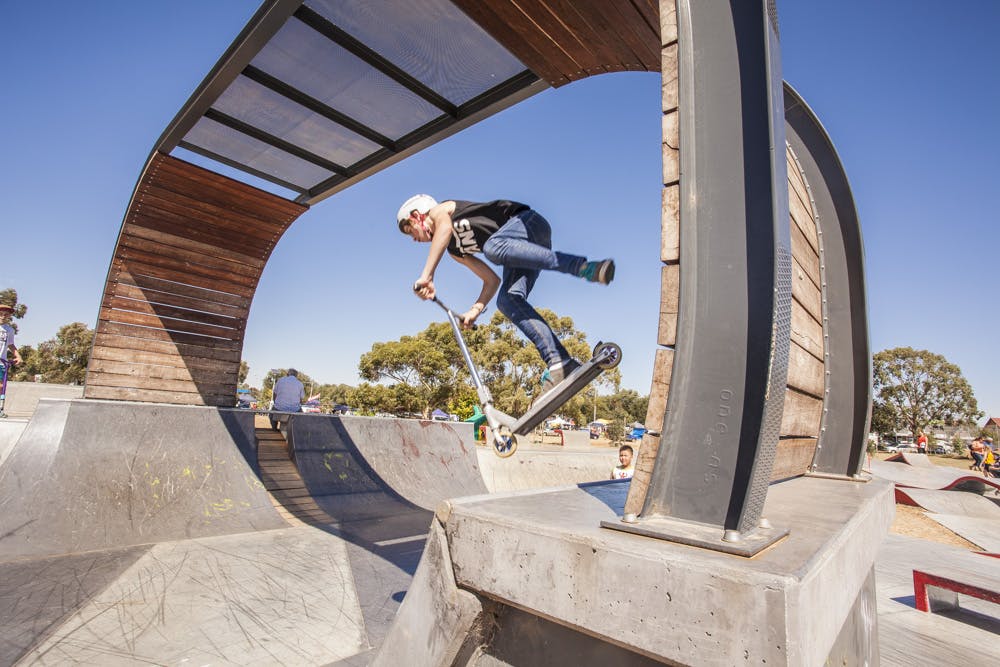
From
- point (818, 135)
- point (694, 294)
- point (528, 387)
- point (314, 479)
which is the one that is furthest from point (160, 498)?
point (528, 387)

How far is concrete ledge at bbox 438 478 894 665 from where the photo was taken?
0.97 meters

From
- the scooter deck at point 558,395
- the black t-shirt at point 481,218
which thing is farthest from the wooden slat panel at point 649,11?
the scooter deck at point 558,395

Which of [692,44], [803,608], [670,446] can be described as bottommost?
[803,608]

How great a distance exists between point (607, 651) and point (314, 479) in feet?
21.1

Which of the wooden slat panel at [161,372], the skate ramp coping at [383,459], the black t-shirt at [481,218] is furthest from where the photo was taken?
the skate ramp coping at [383,459]

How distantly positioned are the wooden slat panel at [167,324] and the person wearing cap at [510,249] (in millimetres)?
5807

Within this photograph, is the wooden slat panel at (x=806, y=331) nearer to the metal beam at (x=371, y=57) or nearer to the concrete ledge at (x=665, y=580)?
the concrete ledge at (x=665, y=580)

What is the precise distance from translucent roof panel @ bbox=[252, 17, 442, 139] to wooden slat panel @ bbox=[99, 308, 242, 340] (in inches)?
165

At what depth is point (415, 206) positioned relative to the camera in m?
3.23

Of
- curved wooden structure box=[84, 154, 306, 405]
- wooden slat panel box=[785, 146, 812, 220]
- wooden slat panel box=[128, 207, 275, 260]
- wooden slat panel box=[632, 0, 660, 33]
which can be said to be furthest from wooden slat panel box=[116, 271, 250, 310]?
wooden slat panel box=[785, 146, 812, 220]

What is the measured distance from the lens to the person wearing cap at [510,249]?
2.91 meters

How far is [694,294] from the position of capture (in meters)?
1.55

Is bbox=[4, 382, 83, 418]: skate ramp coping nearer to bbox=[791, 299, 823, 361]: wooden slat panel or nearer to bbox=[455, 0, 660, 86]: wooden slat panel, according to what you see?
bbox=[455, 0, 660, 86]: wooden slat panel

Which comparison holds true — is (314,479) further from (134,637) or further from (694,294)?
(694,294)
